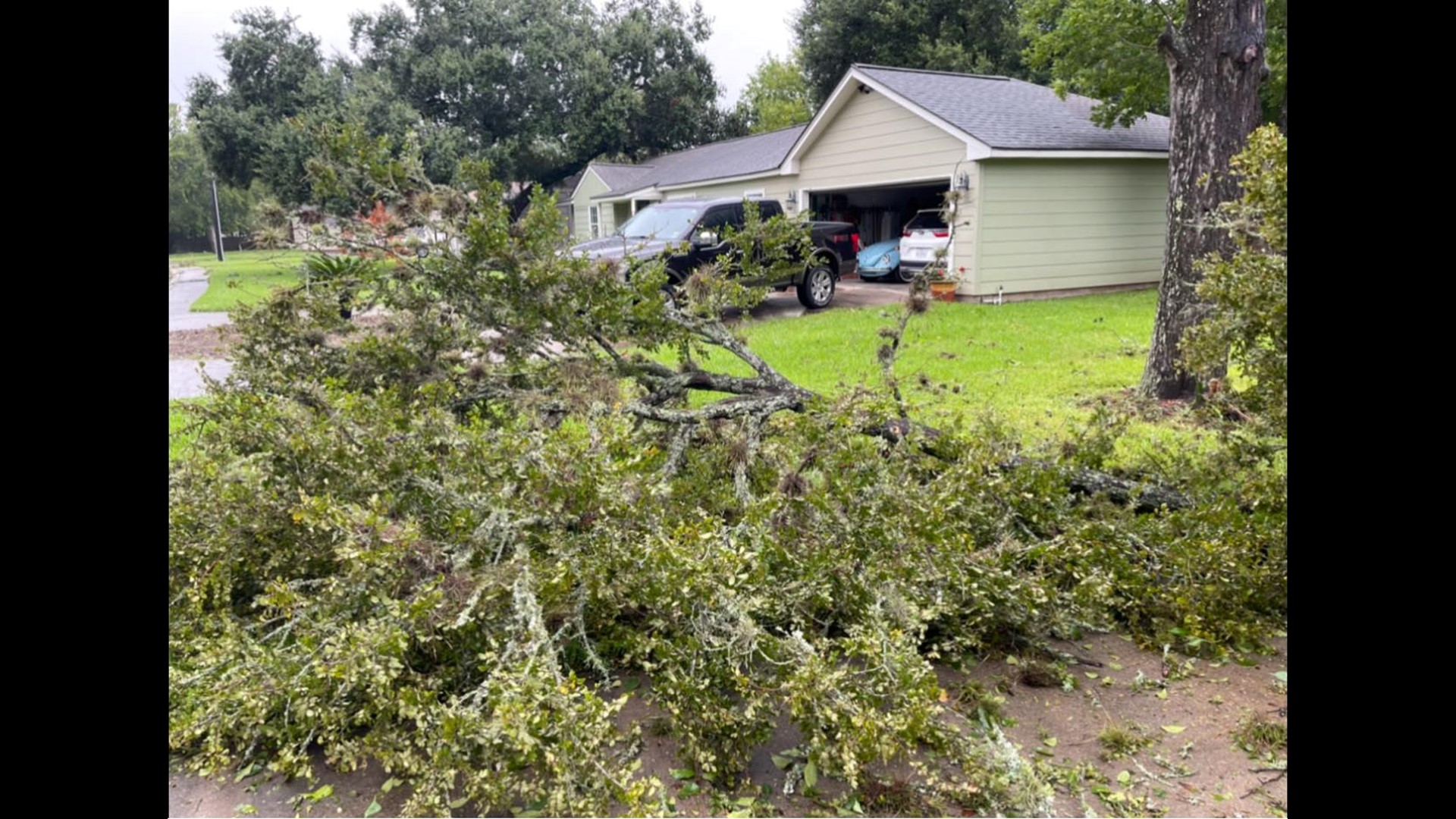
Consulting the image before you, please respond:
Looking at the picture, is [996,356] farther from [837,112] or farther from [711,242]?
[837,112]

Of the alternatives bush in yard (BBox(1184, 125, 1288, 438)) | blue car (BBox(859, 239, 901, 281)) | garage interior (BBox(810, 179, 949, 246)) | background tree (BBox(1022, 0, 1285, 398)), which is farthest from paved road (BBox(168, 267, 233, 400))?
garage interior (BBox(810, 179, 949, 246))

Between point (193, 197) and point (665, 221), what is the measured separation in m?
39.0

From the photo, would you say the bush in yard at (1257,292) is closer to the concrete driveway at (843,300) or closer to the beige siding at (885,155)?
the concrete driveway at (843,300)

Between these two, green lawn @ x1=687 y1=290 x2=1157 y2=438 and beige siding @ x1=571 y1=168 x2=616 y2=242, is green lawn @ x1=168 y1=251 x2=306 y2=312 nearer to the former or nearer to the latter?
green lawn @ x1=687 y1=290 x2=1157 y2=438

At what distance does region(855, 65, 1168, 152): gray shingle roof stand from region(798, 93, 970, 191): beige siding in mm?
389

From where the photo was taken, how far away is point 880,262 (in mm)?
16297

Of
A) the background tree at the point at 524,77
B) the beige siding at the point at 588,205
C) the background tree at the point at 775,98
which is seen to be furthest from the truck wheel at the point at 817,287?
the background tree at the point at 775,98

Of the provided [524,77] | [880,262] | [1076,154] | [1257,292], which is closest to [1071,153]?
[1076,154]

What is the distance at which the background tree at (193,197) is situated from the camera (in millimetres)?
33938

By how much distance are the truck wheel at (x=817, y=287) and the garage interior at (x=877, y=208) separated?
228 inches

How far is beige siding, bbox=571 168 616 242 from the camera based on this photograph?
24406 mm

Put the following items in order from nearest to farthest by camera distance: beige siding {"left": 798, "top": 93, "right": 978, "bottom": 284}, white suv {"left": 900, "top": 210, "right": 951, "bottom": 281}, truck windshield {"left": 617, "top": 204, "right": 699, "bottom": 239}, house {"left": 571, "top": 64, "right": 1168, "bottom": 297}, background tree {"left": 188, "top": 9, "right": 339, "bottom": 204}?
truck windshield {"left": 617, "top": 204, "right": 699, "bottom": 239} < house {"left": 571, "top": 64, "right": 1168, "bottom": 297} < beige siding {"left": 798, "top": 93, "right": 978, "bottom": 284} < white suv {"left": 900, "top": 210, "right": 951, "bottom": 281} < background tree {"left": 188, "top": 9, "right": 339, "bottom": 204}

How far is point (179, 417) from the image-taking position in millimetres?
6523

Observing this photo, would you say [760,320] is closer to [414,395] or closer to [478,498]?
[414,395]
